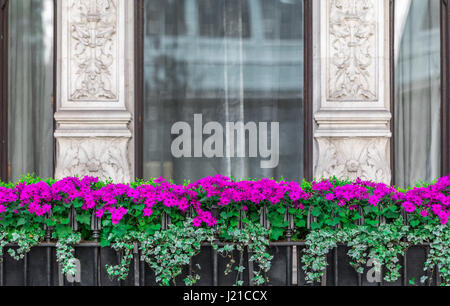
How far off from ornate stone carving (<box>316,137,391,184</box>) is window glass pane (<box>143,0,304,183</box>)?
59 cm

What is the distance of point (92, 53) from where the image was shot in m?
7.07

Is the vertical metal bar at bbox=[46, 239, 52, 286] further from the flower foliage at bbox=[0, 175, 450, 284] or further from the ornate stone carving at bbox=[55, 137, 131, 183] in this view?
the ornate stone carving at bbox=[55, 137, 131, 183]

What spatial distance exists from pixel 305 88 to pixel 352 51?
0.87 meters

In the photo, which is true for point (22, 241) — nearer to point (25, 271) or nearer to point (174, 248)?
point (25, 271)

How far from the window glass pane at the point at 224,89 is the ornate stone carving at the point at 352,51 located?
563 mm

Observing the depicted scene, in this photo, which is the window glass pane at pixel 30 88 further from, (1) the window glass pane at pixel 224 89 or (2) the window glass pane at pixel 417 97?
(2) the window glass pane at pixel 417 97

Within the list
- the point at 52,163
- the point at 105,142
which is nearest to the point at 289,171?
the point at 105,142

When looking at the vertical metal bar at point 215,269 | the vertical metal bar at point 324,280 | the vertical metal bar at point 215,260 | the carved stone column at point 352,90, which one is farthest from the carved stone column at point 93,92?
the vertical metal bar at point 324,280

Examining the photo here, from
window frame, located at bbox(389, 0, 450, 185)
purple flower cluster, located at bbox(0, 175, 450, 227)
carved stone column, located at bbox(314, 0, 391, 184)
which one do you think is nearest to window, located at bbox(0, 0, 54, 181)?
purple flower cluster, located at bbox(0, 175, 450, 227)

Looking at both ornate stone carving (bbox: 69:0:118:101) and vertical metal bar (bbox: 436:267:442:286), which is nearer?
vertical metal bar (bbox: 436:267:442:286)

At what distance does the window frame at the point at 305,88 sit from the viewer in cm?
734

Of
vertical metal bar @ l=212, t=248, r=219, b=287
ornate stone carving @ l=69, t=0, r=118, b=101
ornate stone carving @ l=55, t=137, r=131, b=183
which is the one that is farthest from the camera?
ornate stone carving @ l=69, t=0, r=118, b=101

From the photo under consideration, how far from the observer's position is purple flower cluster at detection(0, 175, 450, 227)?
465 centimetres
